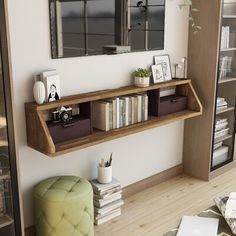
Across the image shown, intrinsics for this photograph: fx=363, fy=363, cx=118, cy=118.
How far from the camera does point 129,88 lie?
2.85m

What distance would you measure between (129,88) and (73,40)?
60cm

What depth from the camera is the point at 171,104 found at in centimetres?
315

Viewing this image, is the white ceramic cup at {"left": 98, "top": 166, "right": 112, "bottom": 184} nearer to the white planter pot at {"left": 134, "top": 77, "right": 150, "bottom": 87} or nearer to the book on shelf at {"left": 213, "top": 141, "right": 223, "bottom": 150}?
the white planter pot at {"left": 134, "top": 77, "right": 150, "bottom": 87}

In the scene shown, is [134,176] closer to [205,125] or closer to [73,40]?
[205,125]

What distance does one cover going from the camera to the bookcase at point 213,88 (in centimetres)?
318

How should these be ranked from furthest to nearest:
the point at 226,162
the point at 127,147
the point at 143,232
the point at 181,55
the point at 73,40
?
1. the point at 226,162
2. the point at 181,55
3. the point at 127,147
4. the point at 143,232
5. the point at 73,40

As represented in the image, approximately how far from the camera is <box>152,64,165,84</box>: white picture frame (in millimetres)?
3076

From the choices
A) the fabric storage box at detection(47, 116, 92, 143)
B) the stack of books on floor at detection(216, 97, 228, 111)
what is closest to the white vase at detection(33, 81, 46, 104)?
the fabric storage box at detection(47, 116, 92, 143)

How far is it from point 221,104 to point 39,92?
6.41ft

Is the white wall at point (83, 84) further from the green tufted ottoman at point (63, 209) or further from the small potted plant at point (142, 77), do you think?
the green tufted ottoman at point (63, 209)

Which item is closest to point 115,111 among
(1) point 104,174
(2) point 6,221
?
(1) point 104,174

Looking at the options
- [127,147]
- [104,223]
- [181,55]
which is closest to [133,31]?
[181,55]

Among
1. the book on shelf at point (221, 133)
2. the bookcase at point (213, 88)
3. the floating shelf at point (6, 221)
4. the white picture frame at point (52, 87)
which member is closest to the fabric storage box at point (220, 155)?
the bookcase at point (213, 88)

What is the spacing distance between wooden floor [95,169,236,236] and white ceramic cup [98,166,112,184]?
12.9 inches
